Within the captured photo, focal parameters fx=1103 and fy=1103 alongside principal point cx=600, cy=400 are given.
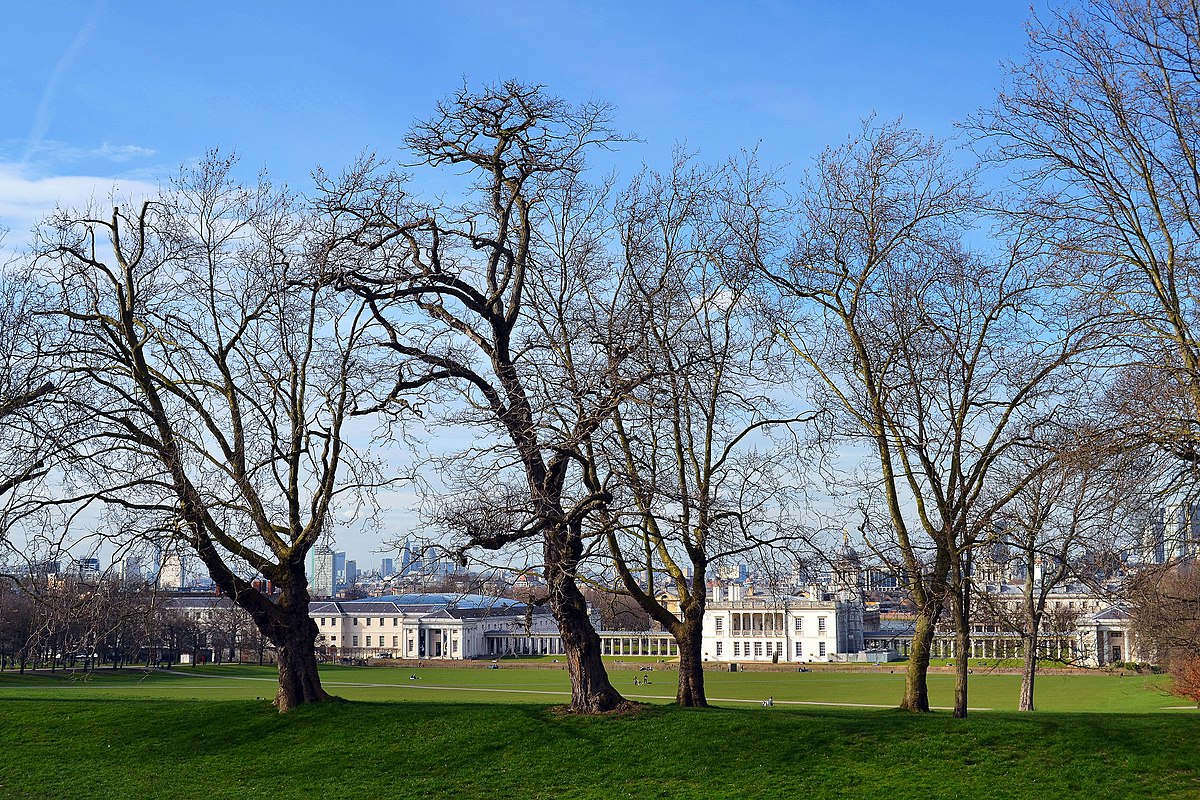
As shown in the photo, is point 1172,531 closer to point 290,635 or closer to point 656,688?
point 290,635

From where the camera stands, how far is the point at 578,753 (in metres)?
16.3

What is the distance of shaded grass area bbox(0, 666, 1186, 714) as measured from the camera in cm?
4700

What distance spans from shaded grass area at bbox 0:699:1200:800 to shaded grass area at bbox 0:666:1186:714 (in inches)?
820

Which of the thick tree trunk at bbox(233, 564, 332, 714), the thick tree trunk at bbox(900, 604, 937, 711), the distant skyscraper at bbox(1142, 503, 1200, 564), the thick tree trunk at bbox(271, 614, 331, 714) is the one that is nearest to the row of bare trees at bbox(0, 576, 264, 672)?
the thick tree trunk at bbox(233, 564, 332, 714)

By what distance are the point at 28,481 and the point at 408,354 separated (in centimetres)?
656

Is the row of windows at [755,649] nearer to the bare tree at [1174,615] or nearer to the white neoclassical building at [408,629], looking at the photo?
the white neoclassical building at [408,629]

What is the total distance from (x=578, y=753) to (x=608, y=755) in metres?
0.46

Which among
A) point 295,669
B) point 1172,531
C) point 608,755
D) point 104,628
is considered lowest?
point 608,755

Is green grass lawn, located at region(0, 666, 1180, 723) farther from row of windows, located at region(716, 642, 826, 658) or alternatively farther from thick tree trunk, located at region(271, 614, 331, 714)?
row of windows, located at region(716, 642, 826, 658)

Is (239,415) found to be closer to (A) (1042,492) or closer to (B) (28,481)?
(B) (28,481)

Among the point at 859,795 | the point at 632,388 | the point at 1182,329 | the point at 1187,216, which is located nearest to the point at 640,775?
the point at 859,795

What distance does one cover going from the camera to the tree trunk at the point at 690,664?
19750mm

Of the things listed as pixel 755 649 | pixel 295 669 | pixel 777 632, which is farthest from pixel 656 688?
pixel 755 649

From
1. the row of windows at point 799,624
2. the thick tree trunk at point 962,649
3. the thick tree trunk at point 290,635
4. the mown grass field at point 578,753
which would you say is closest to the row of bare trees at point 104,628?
the mown grass field at point 578,753
